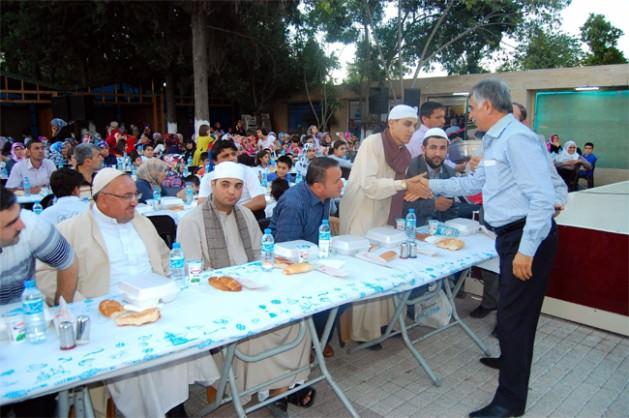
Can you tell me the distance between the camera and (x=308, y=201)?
3.23 metres

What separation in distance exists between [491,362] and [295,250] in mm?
1577

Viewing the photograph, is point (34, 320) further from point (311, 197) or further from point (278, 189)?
point (278, 189)

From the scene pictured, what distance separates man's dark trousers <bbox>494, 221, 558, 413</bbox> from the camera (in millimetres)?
2424

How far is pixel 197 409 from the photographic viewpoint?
2805 millimetres

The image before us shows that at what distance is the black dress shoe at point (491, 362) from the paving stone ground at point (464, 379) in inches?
1.5

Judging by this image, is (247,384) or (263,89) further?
(263,89)

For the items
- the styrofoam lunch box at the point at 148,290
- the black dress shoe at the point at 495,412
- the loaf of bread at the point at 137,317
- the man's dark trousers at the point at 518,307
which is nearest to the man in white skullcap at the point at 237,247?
the styrofoam lunch box at the point at 148,290

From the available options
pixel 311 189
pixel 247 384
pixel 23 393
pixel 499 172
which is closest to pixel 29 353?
pixel 23 393

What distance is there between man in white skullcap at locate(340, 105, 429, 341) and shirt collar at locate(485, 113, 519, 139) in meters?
1.04

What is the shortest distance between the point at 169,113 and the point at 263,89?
4654 mm

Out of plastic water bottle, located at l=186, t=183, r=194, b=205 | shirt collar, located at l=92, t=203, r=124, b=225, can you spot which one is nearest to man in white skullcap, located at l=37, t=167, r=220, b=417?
shirt collar, located at l=92, t=203, r=124, b=225

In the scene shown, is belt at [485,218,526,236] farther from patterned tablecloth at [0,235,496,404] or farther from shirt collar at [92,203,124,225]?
shirt collar at [92,203,124,225]

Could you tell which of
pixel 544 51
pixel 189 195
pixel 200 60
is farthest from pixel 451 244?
pixel 544 51

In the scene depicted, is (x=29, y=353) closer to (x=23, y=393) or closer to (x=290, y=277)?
(x=23, y=393)
